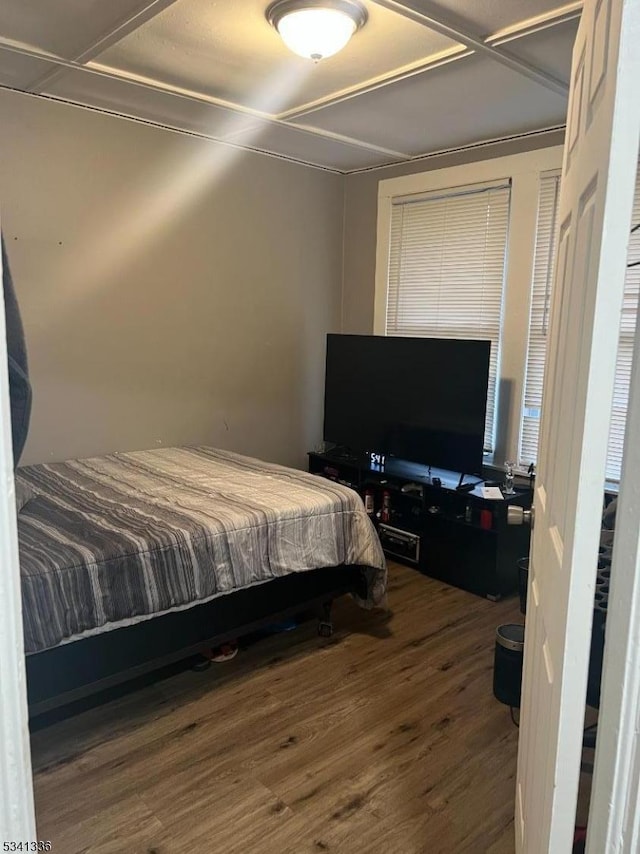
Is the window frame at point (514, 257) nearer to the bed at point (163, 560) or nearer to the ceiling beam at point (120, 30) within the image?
the bed at point (163, 560)

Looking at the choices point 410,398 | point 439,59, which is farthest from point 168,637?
point 439,59

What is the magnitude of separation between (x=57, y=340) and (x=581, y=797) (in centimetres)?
310

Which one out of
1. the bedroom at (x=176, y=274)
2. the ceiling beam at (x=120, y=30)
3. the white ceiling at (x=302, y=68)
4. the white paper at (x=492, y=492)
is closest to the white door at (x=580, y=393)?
the white ceiling at (x=302, y=68)

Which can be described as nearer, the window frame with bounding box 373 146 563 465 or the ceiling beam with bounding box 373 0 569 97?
the ceiling beam with bounding box 373 0 569 97

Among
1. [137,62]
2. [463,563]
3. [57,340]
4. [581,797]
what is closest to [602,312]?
[581,797]

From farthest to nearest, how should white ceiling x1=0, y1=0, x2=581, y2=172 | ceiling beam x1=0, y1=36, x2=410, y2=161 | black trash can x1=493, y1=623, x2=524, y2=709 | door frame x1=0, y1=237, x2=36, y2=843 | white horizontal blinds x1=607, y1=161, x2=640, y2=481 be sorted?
white horizontal blinds x1=607, y1=161, x2=640, y2=481 → ceiling beam x1=0, y1=36, x2=410, y2=161 → black trash can x1=493, y1=623, x2=524, y2=709 → white ceiling x1=0, y1=0, x2=581, y2=172 → door frame x1=0, y1=237, x2=36, y2=843

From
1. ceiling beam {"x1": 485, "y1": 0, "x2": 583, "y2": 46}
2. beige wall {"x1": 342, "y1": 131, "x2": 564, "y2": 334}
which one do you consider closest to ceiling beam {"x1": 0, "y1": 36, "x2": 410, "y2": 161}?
beige wall {"x1": 342, "y1": 131, "x2": 564, "y2": 334}

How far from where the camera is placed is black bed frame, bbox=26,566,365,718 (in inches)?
82.7

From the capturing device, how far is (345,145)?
3801 millimetres

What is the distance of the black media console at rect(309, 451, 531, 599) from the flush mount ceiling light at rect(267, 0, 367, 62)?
2258mm

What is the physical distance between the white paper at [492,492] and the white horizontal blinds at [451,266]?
0.40 metres

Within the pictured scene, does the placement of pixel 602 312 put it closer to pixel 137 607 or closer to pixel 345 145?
pixel 137 607

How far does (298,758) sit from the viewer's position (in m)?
2.17

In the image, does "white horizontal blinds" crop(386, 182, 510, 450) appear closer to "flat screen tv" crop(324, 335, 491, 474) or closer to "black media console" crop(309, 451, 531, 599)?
"flat screen tv" crop(324, 335, 491, 474)
